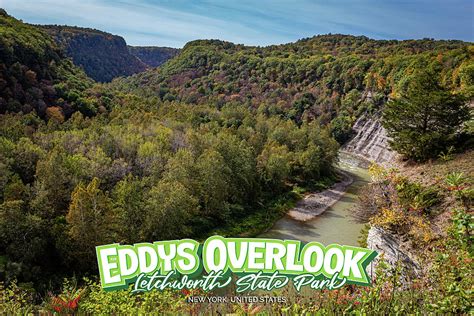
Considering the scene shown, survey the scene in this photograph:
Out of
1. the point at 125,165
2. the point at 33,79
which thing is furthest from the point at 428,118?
the point at 33,79

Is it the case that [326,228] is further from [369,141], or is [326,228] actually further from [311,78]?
[311,78]

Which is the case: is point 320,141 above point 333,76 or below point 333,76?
below

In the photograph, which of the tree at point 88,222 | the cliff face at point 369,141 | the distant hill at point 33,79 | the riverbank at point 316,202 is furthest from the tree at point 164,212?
the cliff face at point 369,141

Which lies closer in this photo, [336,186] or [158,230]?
[158,230]

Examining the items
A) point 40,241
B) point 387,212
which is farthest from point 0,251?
point 387,212

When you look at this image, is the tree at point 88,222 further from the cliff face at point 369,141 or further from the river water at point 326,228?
the cliff face at point 369,141

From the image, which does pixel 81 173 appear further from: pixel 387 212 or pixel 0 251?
pixel 387 212

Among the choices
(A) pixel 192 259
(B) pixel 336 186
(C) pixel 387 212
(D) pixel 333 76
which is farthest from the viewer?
(D) pixel 333 76
